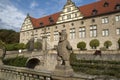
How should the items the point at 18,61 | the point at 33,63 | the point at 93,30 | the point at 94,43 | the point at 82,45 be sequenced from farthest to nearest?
the point at 93,30
the point at 82,45
the point at 94,43
the point at 33,63
the point at 18,61

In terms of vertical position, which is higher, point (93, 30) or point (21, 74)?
point (93, 30)

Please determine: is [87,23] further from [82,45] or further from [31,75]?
[31,75]

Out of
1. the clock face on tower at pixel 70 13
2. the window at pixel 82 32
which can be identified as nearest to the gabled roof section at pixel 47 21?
the clock face on tower at pixel 70 13

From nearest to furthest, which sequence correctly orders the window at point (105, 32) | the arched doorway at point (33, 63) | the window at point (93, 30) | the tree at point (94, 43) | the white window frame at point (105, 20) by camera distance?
the arched doorway at point (33, 63) → the tree at point (94, 43) → the window at point (105, 32) → the white window frame at point (105, 20) → the window at point (93, 30)

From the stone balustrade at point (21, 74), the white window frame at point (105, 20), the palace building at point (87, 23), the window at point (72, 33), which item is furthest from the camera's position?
the window at point (72, 33)

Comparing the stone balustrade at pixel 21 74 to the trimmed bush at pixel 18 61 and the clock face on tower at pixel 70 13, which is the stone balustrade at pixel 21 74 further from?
the clock face on tower at pixel 70 13

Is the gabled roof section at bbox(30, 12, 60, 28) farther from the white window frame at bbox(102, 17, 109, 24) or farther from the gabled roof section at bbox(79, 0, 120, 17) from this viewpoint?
the white window frame at bbox(102, 17, 109, 24)

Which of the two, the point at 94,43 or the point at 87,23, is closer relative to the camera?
the point at 94,43

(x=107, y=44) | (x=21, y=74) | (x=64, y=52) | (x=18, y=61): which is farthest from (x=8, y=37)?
(x=64, y=52)

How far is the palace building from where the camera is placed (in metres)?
32.3

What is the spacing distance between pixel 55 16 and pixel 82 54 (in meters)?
19.4

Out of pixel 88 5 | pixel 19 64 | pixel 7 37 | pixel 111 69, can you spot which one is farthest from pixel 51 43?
pixel 7 37

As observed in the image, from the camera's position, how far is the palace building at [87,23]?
3228cm

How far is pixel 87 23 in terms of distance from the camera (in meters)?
36.1
